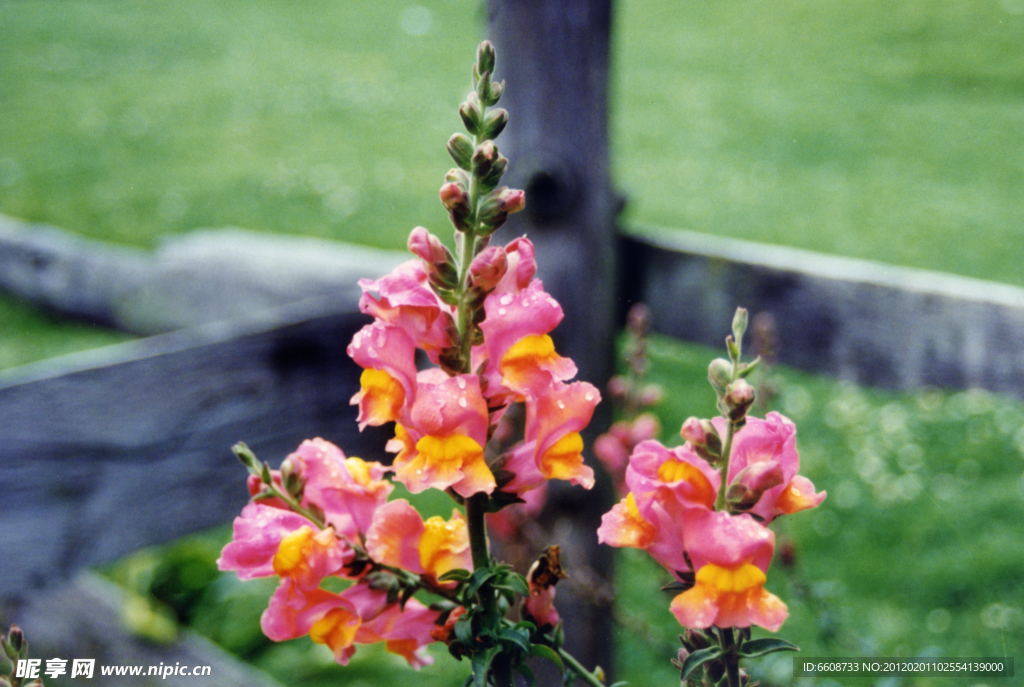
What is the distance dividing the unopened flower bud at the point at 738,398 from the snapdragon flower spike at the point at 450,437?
0.12 meters

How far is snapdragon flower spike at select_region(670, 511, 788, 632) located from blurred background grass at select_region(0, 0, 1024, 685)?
0.43 meters

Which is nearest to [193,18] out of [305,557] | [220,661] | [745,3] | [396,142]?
[396,142]

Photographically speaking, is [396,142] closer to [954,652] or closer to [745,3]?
[954,652]

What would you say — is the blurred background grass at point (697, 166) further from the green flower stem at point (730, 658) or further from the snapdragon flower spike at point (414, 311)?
the snapdragon flower spike at point (414, 311)

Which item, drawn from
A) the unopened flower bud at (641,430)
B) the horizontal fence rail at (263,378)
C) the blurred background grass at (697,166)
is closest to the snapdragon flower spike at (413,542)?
the blurred background grass at (697,166)

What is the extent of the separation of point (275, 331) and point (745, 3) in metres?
11.5

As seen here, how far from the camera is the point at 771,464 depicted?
47 centimetres

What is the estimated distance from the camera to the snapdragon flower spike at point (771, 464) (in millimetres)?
477

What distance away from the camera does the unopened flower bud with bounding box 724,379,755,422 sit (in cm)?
43

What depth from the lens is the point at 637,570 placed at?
2457mm

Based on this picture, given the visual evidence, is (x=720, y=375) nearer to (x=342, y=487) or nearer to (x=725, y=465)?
(x=725, y=465)

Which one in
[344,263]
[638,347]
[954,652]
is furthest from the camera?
[344,263]

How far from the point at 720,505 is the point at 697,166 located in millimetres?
6106

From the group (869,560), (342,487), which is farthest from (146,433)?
(869,560)
